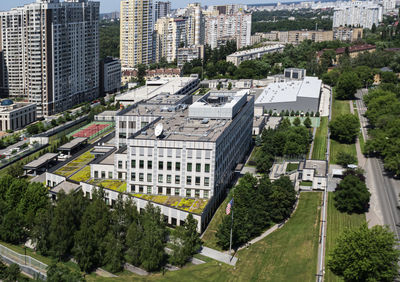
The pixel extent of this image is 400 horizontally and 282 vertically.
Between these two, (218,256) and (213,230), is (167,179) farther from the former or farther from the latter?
(218,256)

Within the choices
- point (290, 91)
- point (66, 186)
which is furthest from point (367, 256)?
point (290, 91)

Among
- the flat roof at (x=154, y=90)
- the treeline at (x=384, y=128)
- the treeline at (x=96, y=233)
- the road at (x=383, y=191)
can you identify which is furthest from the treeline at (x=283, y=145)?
the flat roof at (x=154, y=90)

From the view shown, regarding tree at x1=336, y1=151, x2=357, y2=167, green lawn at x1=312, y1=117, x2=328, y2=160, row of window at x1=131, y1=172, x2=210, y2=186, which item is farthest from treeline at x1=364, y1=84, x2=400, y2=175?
row of window at x1=131, y1=172, x2=210, y2=186

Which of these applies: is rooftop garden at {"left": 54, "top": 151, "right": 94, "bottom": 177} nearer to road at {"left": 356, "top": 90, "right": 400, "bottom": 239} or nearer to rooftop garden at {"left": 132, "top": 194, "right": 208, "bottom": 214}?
rooftop garden at {"left": 132, "top": 194, "right": 208, "bottom": 214}

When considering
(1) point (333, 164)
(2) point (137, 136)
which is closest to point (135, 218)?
(2) point (137, 136)

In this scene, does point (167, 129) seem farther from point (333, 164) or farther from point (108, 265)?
point (333, 164)
